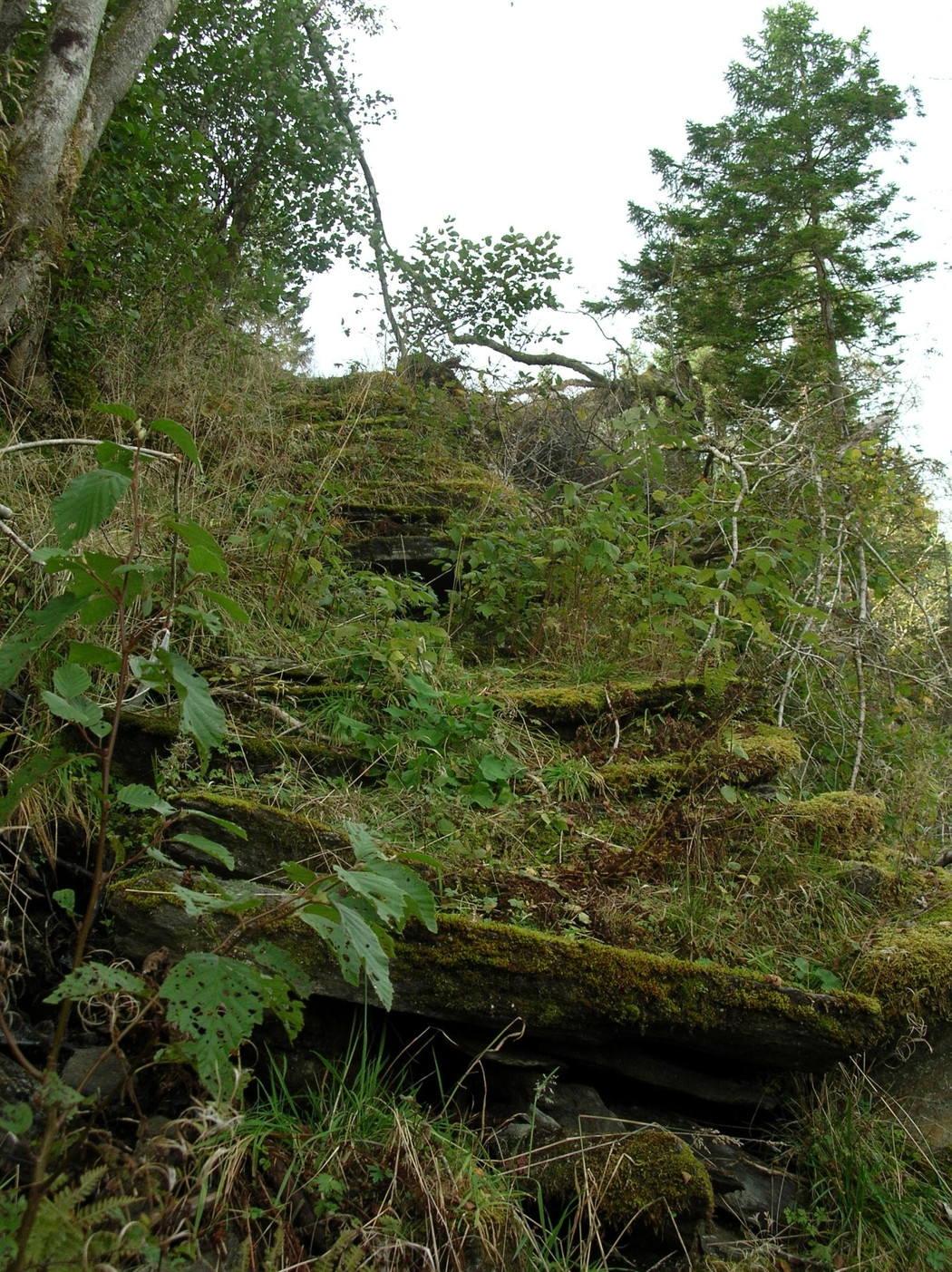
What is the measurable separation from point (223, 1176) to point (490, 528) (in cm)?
394

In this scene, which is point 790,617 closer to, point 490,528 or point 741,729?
point 741,729

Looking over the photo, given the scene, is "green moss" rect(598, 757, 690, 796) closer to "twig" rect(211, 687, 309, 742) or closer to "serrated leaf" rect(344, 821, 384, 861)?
"twig" rect(211, 687, 309, 742)

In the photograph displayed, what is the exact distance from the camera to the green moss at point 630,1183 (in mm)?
2121

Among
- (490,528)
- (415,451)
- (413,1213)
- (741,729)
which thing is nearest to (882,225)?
(415,451)

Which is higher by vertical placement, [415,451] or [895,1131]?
[415,451]

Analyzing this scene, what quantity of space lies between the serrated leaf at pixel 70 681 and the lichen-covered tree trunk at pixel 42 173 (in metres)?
3.44

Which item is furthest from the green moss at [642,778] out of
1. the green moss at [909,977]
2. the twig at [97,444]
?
the twig at [97,444]

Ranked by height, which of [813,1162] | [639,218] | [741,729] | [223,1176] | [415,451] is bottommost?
[813,1162]

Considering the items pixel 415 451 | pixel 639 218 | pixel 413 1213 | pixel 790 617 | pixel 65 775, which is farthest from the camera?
pixel 639 218

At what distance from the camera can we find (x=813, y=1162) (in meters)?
Answer: 2.49

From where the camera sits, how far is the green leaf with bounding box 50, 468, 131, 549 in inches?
56.7

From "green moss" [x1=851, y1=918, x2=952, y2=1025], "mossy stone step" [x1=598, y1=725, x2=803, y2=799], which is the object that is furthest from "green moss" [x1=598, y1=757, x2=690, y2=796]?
"green moss" [x1=851, y1=918, x2=952, y2=1025]

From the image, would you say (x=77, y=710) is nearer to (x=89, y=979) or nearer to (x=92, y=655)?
(x=92, y=655)

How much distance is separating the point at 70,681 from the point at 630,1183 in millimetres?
1899
